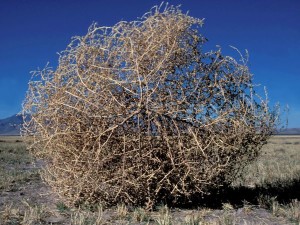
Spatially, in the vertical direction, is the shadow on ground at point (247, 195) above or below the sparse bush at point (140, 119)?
below

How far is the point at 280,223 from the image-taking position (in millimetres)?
5801

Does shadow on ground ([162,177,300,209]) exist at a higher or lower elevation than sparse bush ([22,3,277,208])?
lower

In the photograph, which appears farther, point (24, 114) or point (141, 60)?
point (24, 114)

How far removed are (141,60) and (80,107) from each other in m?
1.02

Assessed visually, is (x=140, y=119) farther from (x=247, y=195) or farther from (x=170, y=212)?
(x=247, y=195)

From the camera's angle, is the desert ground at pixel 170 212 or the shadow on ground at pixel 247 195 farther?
the shadow on ground at pixel 247 195

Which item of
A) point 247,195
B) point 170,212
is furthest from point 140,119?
point 247,195

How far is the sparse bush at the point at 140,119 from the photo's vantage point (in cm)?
575

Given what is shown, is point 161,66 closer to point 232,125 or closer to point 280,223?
point 232,125

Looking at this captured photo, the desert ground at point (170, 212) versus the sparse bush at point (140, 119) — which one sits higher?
the sparse bush at point (140, 119)

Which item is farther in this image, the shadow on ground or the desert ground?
the shadow on ground

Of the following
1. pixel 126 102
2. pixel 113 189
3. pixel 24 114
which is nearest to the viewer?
pixel 126 102

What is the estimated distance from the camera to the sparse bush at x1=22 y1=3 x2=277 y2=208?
18.9ft

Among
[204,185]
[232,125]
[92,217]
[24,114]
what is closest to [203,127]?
[232,125]
